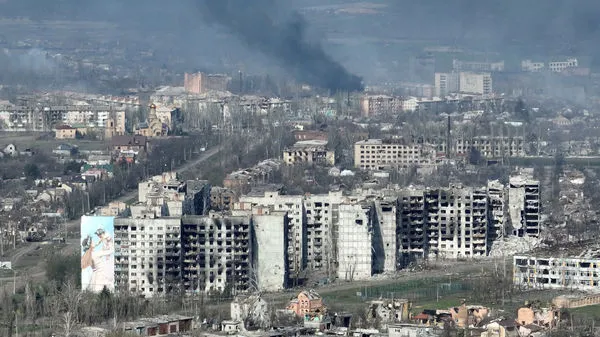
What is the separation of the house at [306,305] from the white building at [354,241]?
292cm

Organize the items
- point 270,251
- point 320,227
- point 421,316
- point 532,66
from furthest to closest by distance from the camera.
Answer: point 532,66 → point 320,227 → point 270,251 → point 421,316

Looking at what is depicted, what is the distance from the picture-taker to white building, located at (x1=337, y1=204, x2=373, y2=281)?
2733 centimetres

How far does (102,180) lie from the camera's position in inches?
1384

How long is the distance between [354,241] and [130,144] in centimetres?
1331

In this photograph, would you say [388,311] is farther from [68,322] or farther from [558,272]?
[68,322]

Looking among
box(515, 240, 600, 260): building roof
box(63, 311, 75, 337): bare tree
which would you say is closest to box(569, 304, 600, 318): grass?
box(515, 240, 600, 260): building roof

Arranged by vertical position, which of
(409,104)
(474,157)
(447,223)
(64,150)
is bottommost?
(447,223)

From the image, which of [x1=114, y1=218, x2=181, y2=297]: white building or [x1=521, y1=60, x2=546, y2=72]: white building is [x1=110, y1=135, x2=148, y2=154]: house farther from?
[x1=521, y1=60, x2=546, y2=72]: white building

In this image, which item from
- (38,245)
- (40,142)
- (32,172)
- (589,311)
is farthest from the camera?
(40,142)

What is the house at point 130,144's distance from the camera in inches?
1567

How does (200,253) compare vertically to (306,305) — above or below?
above

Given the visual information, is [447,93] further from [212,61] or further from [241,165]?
[241,165]

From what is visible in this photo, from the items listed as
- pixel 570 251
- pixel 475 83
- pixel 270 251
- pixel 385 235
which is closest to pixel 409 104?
pixel 475 83

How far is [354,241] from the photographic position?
27.4 m
